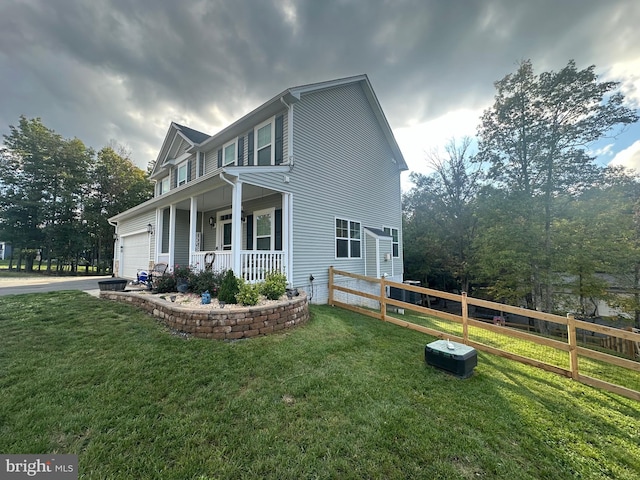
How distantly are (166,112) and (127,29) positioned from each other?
432 centimetres

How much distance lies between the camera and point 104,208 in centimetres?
2236

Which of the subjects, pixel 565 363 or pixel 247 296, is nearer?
pixel 565 363

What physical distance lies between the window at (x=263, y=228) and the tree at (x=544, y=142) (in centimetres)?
1218

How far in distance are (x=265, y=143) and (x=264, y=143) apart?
0.05m

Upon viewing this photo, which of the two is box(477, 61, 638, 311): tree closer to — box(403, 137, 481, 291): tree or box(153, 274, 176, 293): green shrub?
box(403, 137, 481, 291): tree

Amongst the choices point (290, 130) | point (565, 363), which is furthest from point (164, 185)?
point (565, 363)

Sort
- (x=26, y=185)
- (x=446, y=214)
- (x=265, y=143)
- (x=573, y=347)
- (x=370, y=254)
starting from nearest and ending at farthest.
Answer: (x=573, y=347), (x=265, y=143), (x=370, y=254), (x=26, y=185), (x=446, y=214)

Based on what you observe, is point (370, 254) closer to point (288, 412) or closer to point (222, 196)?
point (222, 196)

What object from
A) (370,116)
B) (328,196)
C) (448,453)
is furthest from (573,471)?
(370,116)

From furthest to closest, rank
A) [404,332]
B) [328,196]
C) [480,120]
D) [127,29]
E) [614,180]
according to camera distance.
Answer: [480,120] → [614,180] → [328,196] → [127,29] → [404,332]

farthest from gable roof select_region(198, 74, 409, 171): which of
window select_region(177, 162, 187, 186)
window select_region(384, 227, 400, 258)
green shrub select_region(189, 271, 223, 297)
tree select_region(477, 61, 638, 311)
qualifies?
tree select_region(477, 61, 638, 311)

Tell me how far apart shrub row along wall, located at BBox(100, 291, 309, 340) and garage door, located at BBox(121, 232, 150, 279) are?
760cm

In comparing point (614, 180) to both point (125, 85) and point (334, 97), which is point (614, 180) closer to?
point (334, 97)

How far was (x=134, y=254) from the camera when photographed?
12.9 m
